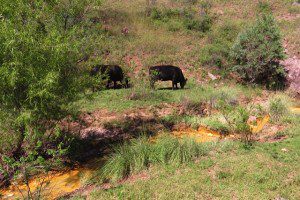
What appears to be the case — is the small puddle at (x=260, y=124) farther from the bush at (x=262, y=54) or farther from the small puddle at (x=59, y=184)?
the small puddle at (x=59, y=184)

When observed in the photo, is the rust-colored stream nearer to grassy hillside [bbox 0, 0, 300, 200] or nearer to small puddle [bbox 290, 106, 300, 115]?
grassy hillside [bbox 0, 0, 300, 200]

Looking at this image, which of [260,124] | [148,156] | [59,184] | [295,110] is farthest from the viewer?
[295,110]

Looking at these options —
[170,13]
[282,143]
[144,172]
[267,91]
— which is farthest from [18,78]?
[170,13]

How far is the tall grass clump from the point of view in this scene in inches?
338

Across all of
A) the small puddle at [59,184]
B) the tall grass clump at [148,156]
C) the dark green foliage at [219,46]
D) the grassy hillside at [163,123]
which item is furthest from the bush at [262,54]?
the small puddle at [59,184]

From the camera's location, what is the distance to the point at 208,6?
29750 mm

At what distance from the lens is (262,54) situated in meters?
18.7

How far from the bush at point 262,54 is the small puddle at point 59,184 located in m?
13.4

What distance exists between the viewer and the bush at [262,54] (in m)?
18.8

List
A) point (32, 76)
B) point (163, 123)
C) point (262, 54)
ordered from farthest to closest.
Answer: point (262, 54)
point (163, 123)
point (32, 76)

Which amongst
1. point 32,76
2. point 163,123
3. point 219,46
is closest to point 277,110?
point 163,123

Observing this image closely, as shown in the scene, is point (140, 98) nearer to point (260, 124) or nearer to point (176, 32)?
point (260, 124)

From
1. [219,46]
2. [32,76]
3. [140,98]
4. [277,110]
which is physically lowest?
[277,110]

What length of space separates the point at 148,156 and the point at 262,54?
13.1 m
